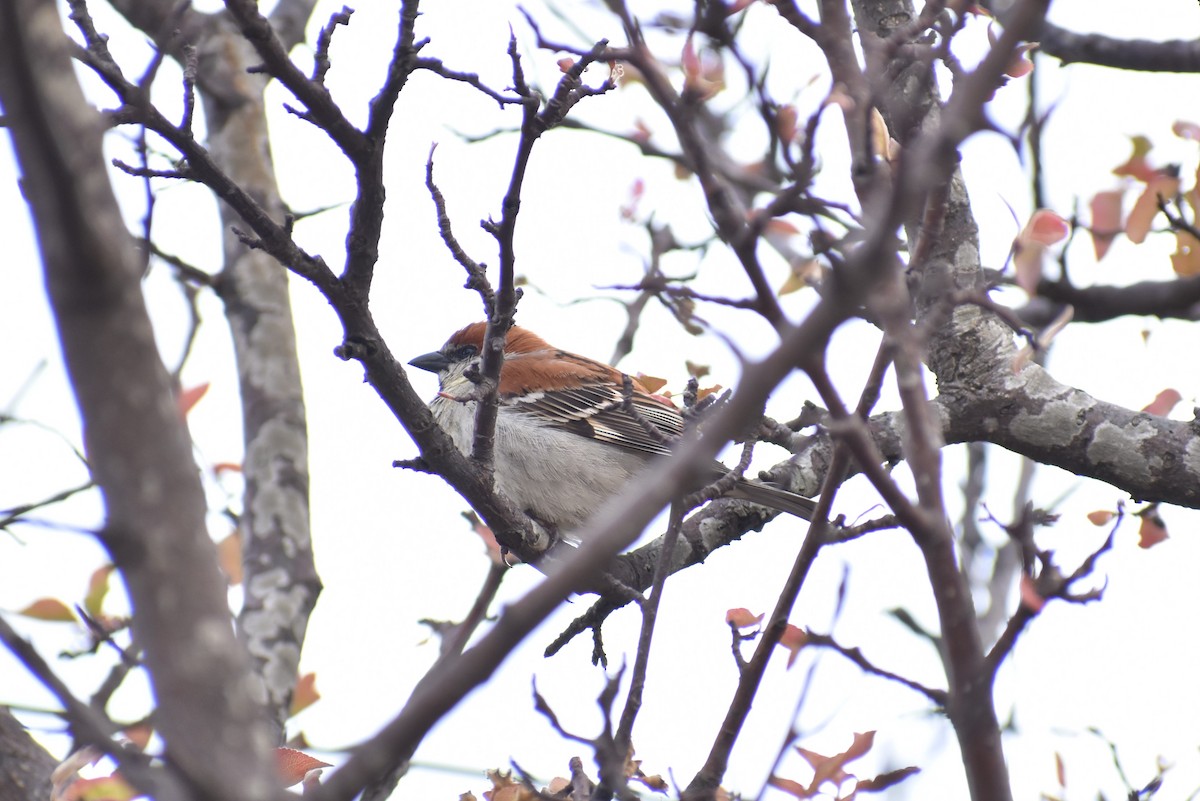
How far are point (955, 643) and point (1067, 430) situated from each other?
241cm

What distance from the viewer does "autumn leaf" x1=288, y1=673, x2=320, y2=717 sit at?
4.95m

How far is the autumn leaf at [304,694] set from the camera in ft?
16.2

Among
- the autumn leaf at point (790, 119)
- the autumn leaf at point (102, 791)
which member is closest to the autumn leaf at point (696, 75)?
the autumn leaf at point (790, 119)

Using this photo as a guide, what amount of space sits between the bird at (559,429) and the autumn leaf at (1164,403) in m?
1.72

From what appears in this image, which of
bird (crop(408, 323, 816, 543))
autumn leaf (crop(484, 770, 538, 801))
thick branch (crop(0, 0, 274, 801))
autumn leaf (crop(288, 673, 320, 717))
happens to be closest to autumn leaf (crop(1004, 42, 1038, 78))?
bird (crop(408, 323, 816, 543))

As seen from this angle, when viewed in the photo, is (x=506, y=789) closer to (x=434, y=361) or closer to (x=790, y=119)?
(x=790, y=119)

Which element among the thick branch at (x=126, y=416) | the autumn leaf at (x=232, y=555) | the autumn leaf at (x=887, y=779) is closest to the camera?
the thick branch at (x=126, y=416)

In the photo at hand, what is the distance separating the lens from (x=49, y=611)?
13.6ft

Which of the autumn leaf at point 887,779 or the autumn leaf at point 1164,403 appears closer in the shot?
the autumn leaf at point 887,779

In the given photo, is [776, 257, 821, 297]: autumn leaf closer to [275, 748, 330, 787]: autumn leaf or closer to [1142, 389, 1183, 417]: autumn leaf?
[1142, 389, 1183, 417]: autumn leaf

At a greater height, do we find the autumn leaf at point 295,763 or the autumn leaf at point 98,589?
the autumn leaf at point 98,589

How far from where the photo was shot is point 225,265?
6152 millimetres

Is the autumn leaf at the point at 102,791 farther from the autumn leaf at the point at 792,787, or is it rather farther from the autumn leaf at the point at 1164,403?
the autumn leaf at the point at 1164,403

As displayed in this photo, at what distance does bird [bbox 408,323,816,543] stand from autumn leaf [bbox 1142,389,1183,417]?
172 cm
